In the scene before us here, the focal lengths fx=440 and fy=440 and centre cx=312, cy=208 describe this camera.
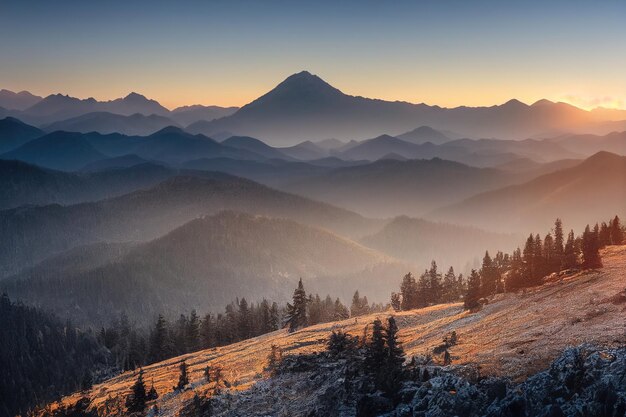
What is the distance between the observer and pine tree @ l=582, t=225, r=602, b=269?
254 feet

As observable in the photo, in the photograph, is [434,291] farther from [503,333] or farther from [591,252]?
[503,333]

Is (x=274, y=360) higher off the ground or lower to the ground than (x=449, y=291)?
lower

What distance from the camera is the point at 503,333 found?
6272 cm

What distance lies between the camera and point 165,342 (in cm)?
13300

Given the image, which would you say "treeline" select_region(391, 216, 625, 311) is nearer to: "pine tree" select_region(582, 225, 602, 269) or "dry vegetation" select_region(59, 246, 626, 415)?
"pine tree" select_region(582, 225, 602, 269)

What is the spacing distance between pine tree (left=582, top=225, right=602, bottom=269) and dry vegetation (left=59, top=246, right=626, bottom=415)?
88.2 inches

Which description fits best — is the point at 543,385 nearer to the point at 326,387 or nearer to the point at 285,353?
the point at 326,387

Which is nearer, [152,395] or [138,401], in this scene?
[138,401]

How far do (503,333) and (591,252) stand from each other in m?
29.6

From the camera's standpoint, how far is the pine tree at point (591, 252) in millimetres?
77438

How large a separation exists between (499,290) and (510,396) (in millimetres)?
51872

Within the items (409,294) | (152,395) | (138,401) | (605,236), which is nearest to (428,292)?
(409,294)

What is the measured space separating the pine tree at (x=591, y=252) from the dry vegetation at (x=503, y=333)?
2.24 metres

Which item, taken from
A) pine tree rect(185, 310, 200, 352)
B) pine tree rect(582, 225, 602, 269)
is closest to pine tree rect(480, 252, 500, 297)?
pine tree rect(582, 225, 602, 269)
